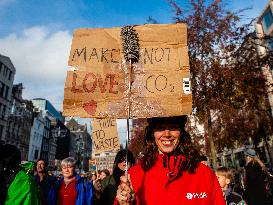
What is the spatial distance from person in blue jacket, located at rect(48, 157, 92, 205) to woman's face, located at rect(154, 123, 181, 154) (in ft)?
12.4

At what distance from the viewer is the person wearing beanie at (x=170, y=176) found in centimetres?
225

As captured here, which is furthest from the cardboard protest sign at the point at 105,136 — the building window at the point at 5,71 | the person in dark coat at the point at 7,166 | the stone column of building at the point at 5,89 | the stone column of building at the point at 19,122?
the stone column of building at the point at 19,122

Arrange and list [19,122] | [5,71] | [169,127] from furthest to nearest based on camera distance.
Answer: [19,122], [5,71], [169,127]

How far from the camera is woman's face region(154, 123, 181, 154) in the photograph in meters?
2.51

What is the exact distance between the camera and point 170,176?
91.4 inches

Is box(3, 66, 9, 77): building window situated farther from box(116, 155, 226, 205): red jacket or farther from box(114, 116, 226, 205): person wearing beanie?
box(116, 155, 226, 205): red jacket

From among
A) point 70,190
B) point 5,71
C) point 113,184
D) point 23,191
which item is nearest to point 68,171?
point 70,190

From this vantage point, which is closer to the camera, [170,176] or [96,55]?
[170,176]

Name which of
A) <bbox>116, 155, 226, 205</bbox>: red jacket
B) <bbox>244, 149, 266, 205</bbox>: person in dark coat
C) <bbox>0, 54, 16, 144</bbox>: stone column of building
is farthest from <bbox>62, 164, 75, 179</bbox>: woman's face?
<bbox>0, 54, 16, 144</bbox>: stone column of building

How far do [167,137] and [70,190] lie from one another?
396 centimetres

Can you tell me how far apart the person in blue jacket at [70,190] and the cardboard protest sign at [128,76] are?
384 cm

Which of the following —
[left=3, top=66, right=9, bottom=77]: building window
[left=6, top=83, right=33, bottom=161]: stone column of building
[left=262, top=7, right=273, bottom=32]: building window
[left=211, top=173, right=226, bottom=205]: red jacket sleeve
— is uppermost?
[left=3, top=66, right=9, bottom=77]: building window

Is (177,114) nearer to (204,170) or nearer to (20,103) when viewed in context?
(204,170)

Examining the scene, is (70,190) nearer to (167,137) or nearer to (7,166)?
(7,166)
